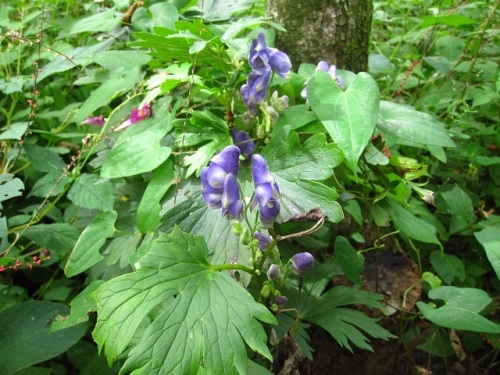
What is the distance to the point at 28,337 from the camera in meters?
1.26

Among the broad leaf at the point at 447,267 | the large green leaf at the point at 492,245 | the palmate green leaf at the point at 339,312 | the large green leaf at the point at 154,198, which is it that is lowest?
the broad leaf at the point at 447,267

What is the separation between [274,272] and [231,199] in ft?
0.76

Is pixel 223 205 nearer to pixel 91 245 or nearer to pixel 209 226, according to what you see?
pixel 209 226

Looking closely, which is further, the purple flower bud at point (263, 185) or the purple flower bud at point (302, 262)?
the purple flower bud at point (302, 262)

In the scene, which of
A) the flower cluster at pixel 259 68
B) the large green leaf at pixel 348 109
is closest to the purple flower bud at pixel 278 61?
the flower cluster at pixel 259 68

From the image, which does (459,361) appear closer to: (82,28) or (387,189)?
(387,189)

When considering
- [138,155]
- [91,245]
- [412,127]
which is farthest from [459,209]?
[91,245]

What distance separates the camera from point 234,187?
3.06 feet

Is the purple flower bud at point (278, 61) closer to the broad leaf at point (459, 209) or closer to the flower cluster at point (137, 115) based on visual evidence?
the flower cluster at point (137, 115)

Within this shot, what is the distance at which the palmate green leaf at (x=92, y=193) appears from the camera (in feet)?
4.46

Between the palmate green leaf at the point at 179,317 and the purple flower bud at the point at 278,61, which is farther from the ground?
the purple flower bud at the point at 278,61

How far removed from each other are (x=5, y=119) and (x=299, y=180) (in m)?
1.67

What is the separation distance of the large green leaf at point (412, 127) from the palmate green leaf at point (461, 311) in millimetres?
477

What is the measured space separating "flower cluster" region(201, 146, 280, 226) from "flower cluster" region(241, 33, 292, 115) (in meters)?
0.32
